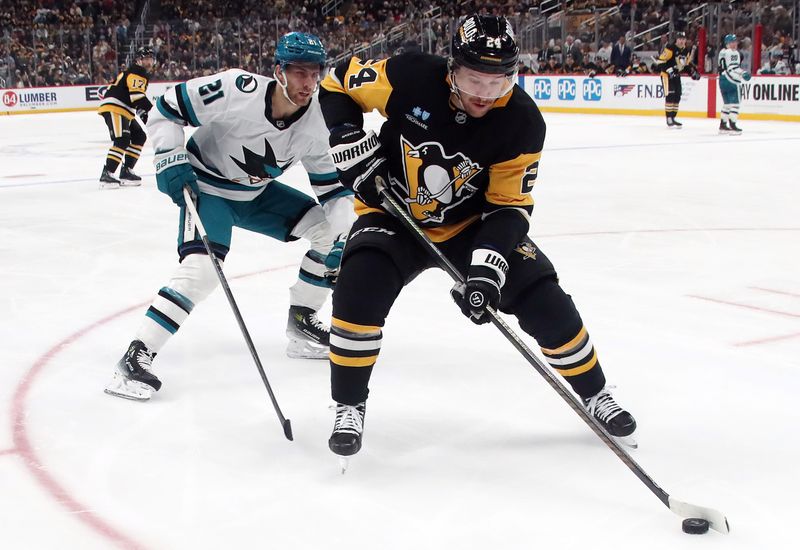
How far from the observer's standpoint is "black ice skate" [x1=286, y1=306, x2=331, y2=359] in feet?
11.7

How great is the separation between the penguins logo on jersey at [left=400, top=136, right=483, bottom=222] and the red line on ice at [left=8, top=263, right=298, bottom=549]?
114 cm

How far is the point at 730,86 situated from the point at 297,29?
1126 centimetres

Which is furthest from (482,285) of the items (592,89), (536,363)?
(592,89)

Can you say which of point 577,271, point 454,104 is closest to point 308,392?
point 454,104

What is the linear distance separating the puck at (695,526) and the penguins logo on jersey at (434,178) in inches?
40.4

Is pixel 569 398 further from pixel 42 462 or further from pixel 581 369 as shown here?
pixel 42 462

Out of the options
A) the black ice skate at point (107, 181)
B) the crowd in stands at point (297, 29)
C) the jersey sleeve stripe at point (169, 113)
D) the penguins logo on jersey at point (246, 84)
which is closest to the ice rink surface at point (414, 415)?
the jersey sleeve stripe at point (169, 113)

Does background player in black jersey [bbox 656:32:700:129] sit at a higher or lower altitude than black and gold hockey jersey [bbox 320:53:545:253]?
lower

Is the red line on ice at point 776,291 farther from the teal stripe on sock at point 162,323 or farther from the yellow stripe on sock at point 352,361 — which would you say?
the teal stripe on sock at point 162,323

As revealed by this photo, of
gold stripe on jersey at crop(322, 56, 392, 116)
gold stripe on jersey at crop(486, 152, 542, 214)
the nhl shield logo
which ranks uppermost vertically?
gold stripe on jersey at crop(322, 56, 392, 116)

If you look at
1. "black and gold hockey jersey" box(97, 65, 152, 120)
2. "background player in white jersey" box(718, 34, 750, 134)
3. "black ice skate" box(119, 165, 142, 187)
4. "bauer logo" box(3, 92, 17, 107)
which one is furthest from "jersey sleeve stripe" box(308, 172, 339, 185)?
"bauer logo" box(3, 92, 17, 107)

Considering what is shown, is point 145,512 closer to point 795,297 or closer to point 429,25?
point 795,297

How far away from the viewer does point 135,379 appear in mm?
3088

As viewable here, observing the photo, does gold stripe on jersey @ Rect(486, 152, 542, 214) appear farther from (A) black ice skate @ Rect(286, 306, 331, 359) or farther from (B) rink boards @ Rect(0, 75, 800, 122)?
(B) rink boards @ Rect(0, 75, 800, 122)
